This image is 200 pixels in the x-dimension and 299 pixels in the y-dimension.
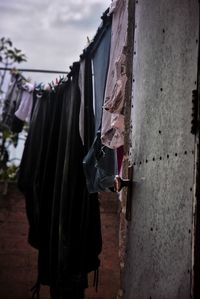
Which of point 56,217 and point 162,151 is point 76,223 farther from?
point 162,151

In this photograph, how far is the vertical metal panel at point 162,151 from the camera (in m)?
2.05

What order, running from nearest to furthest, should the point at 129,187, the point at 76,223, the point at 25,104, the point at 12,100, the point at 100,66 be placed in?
the point at 129,187 → the point at 100,66 → the point at 76,223 → the point at 25,104 → the point at 12,100

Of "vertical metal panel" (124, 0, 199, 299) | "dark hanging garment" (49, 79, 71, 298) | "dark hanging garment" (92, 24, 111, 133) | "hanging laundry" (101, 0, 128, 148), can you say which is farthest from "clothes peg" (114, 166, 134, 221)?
"dark hanging garment" (49, 79, 71, 298)

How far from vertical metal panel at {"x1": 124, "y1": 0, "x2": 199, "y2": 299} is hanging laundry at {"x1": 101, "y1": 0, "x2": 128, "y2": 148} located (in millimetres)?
392

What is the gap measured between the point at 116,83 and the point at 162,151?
1143 mm

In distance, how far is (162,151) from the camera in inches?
93.2

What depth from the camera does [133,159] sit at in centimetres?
285

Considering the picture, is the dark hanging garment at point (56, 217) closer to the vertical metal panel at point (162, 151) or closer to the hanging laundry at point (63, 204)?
the hanging laundry at point (63, 204)

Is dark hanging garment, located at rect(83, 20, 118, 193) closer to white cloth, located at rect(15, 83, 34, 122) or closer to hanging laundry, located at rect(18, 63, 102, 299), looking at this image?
hanging laundry, located at rect(18, 63, 102, 299)

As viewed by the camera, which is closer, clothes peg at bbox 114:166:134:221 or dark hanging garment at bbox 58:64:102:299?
clothes peg at bbox 114:166:134:221

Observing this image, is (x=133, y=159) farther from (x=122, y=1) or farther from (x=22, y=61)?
(x=22, y=61)

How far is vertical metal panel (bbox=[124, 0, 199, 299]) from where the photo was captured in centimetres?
205

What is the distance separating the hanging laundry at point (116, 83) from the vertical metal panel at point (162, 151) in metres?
0.39

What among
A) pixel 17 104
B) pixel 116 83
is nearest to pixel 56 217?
pixel 116 83
